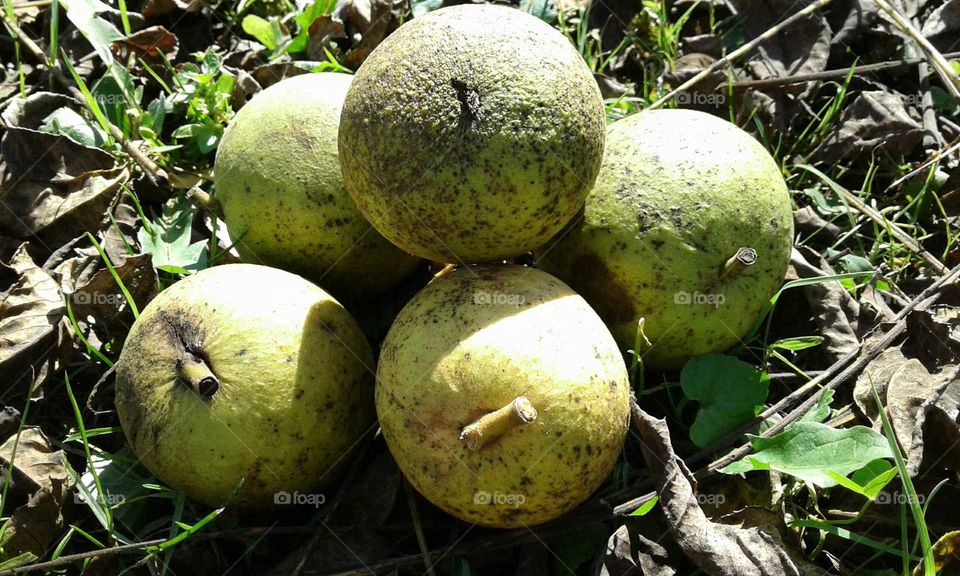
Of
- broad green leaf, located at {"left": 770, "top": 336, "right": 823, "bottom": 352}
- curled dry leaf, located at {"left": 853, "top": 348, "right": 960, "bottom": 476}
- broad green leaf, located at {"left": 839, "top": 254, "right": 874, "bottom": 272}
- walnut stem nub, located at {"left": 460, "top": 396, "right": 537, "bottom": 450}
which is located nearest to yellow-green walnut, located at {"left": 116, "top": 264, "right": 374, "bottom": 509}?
walnut stem nub, located at {"left": 460, "top": 396, "right": 537, "bottom": 450}

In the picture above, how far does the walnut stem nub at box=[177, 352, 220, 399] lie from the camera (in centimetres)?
246

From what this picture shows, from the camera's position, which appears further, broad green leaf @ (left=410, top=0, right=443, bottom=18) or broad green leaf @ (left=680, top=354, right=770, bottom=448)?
broad green leaf @ (left=410, top=0, right=443, bottom=18)

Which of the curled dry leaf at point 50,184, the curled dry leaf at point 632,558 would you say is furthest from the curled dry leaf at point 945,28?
the curled dry leaf at point 50,184

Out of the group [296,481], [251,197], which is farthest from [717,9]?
[296,481]

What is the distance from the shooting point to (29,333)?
Result: 3.15 meters

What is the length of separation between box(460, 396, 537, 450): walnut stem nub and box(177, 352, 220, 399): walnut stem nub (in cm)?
75

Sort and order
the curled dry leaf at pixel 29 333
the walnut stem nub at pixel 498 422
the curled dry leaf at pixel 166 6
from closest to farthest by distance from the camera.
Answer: the walnut stem nub at pixel 498 422 < the curled dry leaf at pixel 29 333 < the curled dry leaf at pixel 166 6

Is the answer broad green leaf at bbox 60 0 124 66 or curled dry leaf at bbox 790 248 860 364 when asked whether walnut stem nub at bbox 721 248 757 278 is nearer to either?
curled dry leaf at bbox 790 248 860 364

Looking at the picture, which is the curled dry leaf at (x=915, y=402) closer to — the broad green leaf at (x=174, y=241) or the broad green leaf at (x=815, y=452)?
the broad green leaf at (x=815, y=452)

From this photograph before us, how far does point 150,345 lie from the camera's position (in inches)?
104

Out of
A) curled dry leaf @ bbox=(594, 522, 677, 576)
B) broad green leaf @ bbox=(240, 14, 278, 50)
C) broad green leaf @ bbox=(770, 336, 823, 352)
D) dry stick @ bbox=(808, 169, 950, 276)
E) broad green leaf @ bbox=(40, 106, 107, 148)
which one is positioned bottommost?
curled dry leaf @ bbox=(594, 522, 677, 576)

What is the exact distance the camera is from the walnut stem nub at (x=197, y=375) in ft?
8.05

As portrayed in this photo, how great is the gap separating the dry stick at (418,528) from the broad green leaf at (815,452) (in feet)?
3.10

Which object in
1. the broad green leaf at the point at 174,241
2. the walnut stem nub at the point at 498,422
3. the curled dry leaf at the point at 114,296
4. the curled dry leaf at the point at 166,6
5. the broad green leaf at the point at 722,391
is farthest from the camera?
the curled dry leaf at the point at 166,6
